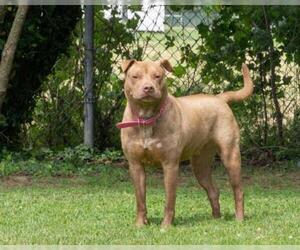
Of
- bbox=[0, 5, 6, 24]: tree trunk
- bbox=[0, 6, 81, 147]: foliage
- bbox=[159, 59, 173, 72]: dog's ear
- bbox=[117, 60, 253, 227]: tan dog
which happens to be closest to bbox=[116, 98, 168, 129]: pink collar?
bbox=[117, 60, 253, 227]: tan dog

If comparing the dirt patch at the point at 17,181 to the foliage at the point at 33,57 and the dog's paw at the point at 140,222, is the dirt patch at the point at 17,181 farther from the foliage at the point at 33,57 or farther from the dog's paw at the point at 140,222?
the dog's paw at the point at 140,222

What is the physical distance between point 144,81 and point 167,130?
48 centimetres

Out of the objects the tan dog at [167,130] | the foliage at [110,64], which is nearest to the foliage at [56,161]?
the foliage at [110,64]

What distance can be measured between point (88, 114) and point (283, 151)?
2.42 metres

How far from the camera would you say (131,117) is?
22.8ft

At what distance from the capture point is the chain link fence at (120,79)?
37.5 ft

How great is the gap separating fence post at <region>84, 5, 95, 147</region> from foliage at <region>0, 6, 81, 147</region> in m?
0.17

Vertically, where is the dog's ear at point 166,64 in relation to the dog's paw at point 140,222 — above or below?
above

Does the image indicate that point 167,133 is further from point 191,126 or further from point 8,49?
point 8,49

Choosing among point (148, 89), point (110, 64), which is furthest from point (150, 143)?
point (110, 64)

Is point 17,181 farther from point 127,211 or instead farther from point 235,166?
point 235,166

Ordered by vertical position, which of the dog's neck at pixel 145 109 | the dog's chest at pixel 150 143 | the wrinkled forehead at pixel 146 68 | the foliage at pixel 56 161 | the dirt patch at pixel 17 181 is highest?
the wrinkled forehead at pixel 146 68

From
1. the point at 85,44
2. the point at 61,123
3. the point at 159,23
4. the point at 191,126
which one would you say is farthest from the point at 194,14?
the point at 191,126

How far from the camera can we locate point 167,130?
22.9 feet
